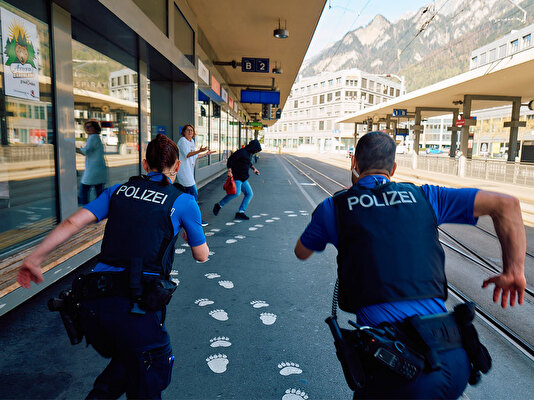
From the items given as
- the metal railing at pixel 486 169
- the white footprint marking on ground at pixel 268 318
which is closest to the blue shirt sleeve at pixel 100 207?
the white footprint marking on ground at pixel 268 318

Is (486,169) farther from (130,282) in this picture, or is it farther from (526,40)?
(526,40)

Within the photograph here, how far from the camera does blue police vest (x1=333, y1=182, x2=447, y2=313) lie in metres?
1.53

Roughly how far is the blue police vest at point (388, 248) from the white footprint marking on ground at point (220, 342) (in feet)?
5.88

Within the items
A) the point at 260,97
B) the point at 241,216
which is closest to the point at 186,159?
the point at 241,216

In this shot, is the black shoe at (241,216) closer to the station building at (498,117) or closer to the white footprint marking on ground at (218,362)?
the white footprint marking on ground at (218,362)

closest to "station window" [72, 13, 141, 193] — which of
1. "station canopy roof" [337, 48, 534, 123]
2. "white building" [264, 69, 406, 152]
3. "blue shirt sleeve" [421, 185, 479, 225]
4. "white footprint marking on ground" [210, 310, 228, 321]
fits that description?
"white footprint marking on ground" [210, 310, 228, 321]

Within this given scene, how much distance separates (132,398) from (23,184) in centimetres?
468

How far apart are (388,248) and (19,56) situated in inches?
197

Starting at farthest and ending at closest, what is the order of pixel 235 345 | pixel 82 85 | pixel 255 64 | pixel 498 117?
pixel 498 117 < pixel 255 64 < pixel 82 85 < pixel 235 345

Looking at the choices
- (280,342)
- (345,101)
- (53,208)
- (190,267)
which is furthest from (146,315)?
(345,101)

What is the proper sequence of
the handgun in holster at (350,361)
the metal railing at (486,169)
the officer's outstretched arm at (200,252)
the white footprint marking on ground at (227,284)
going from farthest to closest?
the metal railing at (486,169) < the white footprint marking on ground at (227,284) < the officer's outstretched arm at (200,252) < the handgun in holster at (350,361)

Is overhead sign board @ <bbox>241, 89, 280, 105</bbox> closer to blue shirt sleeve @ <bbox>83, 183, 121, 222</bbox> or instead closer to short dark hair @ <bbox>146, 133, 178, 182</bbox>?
short dark hair @ <bbox>146, 133, 178, 182</bbox>

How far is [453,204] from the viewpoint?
165 centimetres

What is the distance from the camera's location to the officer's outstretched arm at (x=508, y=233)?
155 cm
